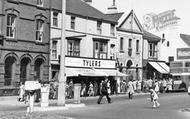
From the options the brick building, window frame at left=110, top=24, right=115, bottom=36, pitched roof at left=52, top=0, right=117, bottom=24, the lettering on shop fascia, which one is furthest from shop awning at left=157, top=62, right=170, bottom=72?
the brick building

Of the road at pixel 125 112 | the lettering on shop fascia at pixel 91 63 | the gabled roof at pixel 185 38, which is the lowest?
the road at pixel 125 112

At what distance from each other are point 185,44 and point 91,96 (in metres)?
34.2

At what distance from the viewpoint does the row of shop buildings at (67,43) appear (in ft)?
126

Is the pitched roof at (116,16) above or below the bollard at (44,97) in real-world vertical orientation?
above

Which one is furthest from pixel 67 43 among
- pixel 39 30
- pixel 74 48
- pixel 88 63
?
pixel 39 30

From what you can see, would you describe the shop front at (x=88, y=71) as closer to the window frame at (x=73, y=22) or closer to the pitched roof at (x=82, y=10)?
the window frame at (x=73, y=22)

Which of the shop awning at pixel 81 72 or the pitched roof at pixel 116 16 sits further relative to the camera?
the pitched roof at pixel 116 16

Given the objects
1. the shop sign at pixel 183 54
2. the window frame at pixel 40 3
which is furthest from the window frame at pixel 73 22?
the shop sign at pixel 183 54

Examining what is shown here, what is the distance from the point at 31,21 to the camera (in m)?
40.8

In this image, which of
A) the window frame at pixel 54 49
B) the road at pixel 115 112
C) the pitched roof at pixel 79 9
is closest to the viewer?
the road at pixel 115 112

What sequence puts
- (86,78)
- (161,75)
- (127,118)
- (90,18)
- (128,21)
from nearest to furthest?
(127,118)
(86,78)
(90,18)
(128,21)
(161,75)

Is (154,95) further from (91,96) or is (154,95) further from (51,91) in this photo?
(91,96)

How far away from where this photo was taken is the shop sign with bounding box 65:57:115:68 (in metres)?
42.3

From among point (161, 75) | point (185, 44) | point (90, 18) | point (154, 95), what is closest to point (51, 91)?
point (154, 95)
